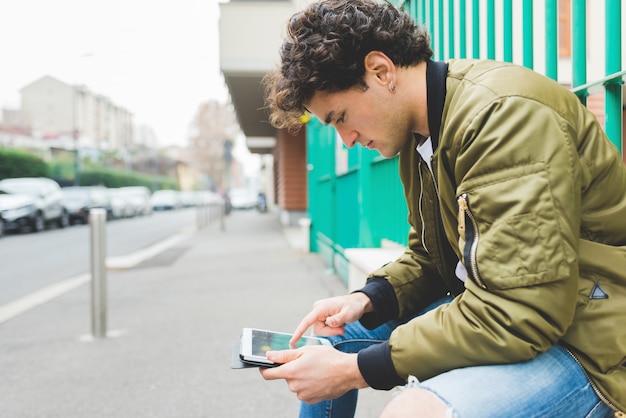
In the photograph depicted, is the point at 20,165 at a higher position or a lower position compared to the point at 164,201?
higher

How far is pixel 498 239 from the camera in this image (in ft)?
4.00

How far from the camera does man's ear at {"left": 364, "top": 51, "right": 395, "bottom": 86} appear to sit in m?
1.59

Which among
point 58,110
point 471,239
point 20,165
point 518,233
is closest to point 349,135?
point 471,239

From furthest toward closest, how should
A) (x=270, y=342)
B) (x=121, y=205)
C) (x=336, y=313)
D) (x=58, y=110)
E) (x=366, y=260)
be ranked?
(x=58, y=110) → (x=121, y=205) → (x=366, y=260) → (x=336, y=313) → (x=270, y=342)

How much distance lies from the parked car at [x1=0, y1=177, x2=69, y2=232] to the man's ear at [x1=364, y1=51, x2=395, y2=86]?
1791 cm

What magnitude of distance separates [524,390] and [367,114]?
2.80 feet

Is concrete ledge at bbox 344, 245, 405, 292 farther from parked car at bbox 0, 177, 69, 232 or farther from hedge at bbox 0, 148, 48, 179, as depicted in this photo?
hedge at bbox 0, 148, 48, 179

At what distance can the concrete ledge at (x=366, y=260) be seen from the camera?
3476 millimetres

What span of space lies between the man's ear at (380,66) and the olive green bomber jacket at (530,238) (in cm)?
25

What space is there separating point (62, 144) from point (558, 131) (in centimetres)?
6824

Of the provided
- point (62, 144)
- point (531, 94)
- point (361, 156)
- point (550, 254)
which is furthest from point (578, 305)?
point (62, 144)

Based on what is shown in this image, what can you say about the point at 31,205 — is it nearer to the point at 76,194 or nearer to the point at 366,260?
the point at 76,194

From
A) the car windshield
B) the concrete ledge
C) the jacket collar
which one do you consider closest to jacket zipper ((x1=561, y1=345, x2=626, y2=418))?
the jacket collar

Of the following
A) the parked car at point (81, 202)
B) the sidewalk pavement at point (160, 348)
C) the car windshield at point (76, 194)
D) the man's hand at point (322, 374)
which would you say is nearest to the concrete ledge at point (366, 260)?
the sidewalk pavement at point (160, 348)
